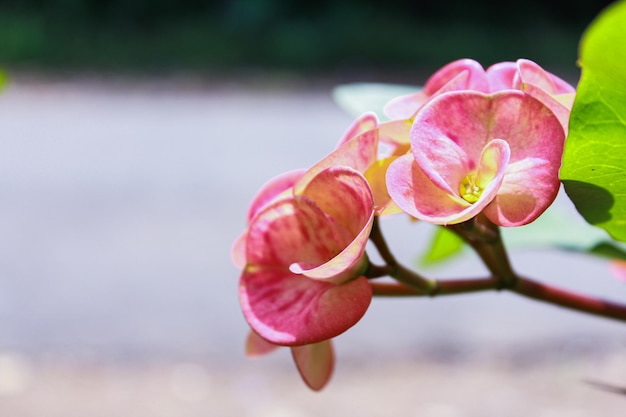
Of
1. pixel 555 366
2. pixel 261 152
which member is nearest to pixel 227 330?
pixel 555 366

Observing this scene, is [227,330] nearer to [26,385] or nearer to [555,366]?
[26,385]

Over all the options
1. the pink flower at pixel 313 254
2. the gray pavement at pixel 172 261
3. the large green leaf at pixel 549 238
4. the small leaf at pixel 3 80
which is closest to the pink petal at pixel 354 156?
the pink flower at pixel 313 254

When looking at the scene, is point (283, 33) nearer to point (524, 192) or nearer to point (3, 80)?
point (3, 80)

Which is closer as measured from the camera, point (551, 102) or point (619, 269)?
point (551, 102)

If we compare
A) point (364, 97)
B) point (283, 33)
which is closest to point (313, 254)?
point (364, 97)

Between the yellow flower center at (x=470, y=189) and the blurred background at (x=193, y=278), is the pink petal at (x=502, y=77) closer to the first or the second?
the yellow flower center at (x=470, y=189)

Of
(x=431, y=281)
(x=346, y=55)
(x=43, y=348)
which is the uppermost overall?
(x=431, y=281)

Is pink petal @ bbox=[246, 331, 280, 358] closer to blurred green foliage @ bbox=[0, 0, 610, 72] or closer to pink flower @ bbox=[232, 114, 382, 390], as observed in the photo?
pink flower @ bbox=[232, 114, 382, 390]
